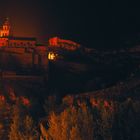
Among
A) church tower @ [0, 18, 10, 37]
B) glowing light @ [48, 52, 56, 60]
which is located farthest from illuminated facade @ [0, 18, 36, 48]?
glowing light @ [48, 52, 56, 60]

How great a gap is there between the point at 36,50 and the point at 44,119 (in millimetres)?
15451

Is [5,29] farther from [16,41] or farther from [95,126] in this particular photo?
[95,126]

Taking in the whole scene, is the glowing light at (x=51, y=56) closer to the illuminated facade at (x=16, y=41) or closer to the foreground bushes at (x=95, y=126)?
the illuminated facade at (x=16, y=41)

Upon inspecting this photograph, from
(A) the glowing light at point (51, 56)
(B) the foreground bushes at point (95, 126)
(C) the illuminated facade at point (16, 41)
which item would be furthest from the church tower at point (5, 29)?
(B) the foreground bushes at point (95, 126)

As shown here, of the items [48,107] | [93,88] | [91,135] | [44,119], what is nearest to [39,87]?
[93,88]

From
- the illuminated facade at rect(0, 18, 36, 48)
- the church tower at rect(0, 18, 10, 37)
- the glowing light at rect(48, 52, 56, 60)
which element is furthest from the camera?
the church tower at rect(0, 18, 10, 37)

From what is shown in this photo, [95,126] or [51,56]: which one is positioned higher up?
[51,56]

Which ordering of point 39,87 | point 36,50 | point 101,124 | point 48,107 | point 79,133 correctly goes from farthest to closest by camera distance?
point 36,50, point 39,87, point 48,107, point 101,124, point 79,133

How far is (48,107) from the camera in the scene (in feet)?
103

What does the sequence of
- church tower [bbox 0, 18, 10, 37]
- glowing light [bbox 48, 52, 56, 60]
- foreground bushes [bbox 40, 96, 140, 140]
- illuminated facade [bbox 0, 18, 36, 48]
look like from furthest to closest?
church tower [bbox 0, 18, 10, 37] < glowing light [bbox 48, 52, 56, 60] < illuminated facade [bbox 0, 18, 36, 48] < foreground bushes [bbox 40, 96, 140, 140]

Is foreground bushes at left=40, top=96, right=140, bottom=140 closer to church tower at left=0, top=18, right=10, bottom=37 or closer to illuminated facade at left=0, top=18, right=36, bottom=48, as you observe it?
illuminated facade at left=0, top=18, right=36, bottom=48

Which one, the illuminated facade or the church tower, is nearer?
the illuminated facade

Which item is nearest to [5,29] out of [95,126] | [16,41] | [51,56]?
[16,41]

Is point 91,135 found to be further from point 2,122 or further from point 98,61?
point 98,61
